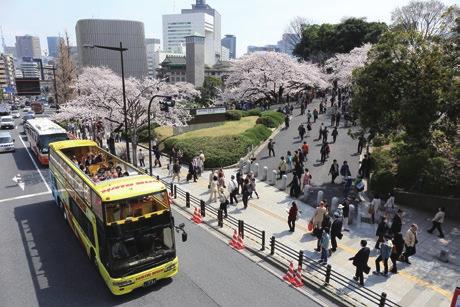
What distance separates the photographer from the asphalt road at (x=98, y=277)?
381 inches

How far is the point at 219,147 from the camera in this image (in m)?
25.1

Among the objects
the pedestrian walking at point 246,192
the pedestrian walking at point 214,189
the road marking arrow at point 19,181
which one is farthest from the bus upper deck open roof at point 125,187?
the road marking arrow at point 19,181

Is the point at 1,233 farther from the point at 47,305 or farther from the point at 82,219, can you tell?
the point at 47,305

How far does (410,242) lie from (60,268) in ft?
39.0

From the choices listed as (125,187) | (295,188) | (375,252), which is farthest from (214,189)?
(125,187)

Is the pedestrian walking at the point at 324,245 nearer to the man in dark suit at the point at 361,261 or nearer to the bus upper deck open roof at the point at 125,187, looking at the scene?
the man in dark suit at the point at 361,261

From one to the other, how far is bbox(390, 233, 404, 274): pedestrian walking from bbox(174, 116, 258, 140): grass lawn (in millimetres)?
20032

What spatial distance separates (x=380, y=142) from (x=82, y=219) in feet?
61.3

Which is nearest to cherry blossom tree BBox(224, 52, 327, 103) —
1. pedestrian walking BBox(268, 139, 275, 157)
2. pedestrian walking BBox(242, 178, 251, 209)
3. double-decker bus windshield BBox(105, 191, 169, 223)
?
pedestrian walking BBox(268, 139, 275, 157)

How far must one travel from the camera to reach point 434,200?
15.8 metres

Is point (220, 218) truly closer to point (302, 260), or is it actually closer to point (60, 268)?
point (302, 260)

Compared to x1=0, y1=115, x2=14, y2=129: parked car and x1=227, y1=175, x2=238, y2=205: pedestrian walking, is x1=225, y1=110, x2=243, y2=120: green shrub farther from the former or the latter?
x1=0, y1=115, x2=14, y2=129: parked car

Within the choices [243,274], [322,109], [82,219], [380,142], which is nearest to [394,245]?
[243,274]

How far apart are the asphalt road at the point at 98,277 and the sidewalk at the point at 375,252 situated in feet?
8.08
